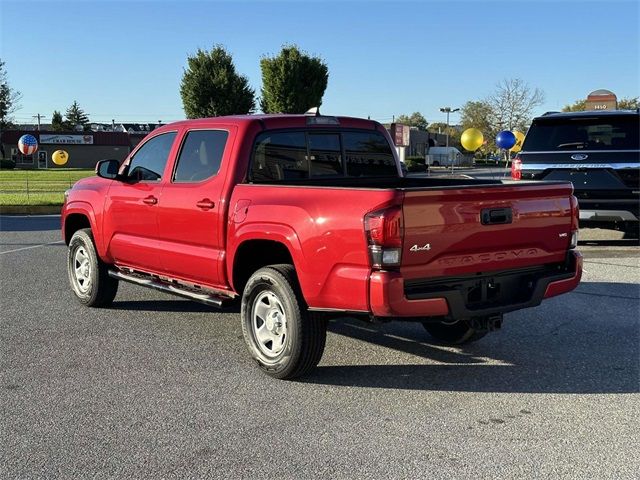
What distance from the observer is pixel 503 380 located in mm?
4684

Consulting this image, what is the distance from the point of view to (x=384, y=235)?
12.8 feet

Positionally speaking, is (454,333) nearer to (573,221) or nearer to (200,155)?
(573,221)

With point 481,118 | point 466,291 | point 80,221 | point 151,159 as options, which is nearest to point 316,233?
point 466,291

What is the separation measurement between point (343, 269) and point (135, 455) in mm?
1622

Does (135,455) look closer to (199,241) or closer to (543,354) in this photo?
(199,241)

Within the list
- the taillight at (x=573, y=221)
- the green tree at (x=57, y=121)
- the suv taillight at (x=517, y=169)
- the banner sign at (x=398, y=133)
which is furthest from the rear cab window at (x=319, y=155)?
the green tree at (x=57, y=121)

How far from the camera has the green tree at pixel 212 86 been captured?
153ft

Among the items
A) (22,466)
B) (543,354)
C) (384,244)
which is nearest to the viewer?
(22,466)

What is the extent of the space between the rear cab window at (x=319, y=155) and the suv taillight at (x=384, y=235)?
147 centimetres

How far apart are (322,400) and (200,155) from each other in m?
2.38

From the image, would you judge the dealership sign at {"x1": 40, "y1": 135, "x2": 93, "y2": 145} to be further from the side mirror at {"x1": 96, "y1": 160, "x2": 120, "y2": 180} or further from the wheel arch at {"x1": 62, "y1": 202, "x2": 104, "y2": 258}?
the side mirror at {"x1": 96, "y1": 160, "x2": 120, "y2": 180}

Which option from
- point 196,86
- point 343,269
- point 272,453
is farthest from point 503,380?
point 196,86

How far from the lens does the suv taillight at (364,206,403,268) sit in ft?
12.8

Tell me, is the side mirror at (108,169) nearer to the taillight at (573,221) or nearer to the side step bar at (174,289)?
the side step bar at (174,289)
